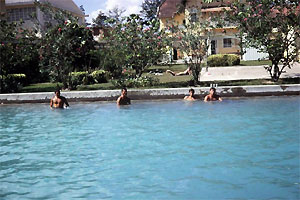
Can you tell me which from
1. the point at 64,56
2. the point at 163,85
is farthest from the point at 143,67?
the point at 64,56

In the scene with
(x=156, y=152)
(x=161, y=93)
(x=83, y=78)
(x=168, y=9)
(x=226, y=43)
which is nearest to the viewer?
(x=156, y=152)

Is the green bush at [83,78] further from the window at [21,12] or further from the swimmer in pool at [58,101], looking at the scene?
the window at [21,12]

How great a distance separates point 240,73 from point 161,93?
935 cm

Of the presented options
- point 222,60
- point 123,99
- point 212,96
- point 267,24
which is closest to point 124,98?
point 123,99

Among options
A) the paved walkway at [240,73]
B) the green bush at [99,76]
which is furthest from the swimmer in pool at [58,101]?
the paved walkway at [240,73]

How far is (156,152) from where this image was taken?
970 cm

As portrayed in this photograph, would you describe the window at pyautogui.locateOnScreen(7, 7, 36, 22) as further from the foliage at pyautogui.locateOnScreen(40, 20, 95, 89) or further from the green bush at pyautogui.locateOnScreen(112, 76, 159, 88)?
the green bush at pyautogui.locateOnScreen(112, 76, 159, 88)

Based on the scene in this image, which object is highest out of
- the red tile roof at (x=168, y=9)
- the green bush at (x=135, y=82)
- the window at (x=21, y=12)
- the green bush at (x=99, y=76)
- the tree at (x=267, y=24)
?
the red tile roof at (x=168, y=9)

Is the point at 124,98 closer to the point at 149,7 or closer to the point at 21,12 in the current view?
the point at 21,12

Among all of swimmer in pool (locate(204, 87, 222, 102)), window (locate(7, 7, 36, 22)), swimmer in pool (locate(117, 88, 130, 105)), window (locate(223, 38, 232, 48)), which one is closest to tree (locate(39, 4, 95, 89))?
swimmer in pool (locate(117, 88, 130, 105))

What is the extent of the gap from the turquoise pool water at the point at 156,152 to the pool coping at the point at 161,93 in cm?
57

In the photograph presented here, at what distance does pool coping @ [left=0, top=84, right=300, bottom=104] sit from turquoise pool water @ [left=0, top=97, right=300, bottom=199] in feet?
1.87

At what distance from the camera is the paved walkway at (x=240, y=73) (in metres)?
23.5

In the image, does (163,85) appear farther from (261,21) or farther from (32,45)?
(32,45)
